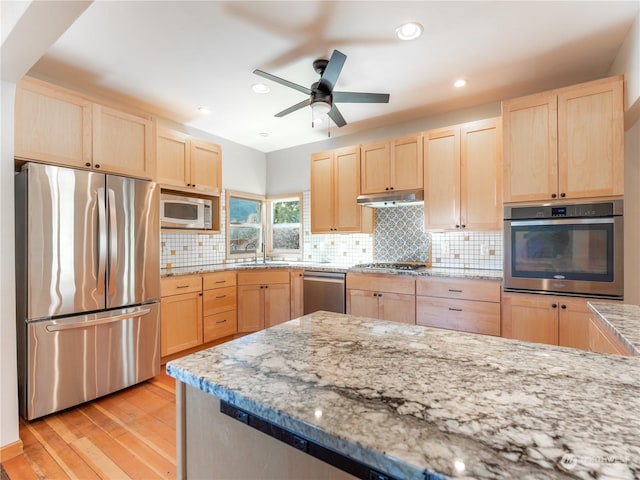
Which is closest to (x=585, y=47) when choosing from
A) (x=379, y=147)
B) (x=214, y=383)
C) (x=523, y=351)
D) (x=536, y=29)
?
(x=536, y=29)

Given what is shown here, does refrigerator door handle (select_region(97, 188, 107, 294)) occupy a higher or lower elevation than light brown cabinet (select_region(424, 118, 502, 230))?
lower

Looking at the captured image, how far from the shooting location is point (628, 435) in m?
0.53

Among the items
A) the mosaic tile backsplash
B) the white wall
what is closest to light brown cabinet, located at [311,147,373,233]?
the mosaic tile backsplash

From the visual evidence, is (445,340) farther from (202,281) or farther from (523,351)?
(202,281)

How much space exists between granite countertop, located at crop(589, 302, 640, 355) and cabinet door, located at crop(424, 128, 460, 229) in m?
1.53

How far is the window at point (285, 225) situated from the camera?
454cm

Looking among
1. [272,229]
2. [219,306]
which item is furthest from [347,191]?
[219,306]

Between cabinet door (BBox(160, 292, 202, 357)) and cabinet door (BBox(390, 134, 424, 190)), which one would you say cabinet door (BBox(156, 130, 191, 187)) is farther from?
cabinet door (BBox(390, 134, 424, 190))

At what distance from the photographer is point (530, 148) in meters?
2.50

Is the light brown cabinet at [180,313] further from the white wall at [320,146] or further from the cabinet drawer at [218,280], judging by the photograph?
the white wall at [320,146]

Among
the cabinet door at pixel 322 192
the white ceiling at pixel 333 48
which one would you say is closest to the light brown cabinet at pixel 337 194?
the cabinet door at pixel 322 192

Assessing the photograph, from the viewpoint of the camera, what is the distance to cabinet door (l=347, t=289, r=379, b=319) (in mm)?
3189

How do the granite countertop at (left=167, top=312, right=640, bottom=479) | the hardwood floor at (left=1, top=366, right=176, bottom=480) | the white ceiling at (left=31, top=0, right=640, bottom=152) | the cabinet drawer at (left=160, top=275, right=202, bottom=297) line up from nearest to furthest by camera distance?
1. the granite countertop at (left=167, top=312, right=640, bottom=479)
2. the hardwood floor at (left=1, top=366, right=176, bottom=480)
3. the white ceiling at (left=31, top=0, right=640, bottom=152)
4. the cabinet drawer at (left=160, top=275, right=202, bottom=297)

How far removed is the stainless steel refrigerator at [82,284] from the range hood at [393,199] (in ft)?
6.91
